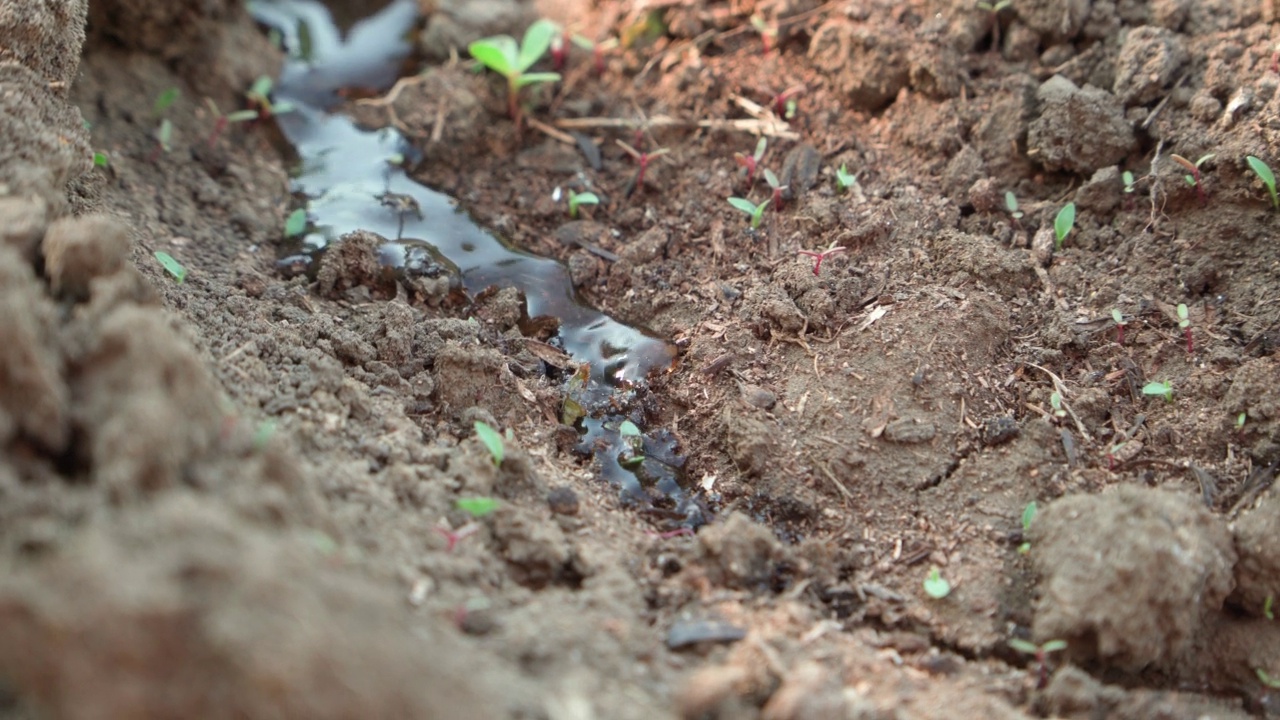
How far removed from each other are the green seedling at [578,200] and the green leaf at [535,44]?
52cm

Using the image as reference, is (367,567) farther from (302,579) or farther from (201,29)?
(201,29)

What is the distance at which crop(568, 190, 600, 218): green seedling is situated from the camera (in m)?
3.12

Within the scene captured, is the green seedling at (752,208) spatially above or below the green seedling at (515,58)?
below

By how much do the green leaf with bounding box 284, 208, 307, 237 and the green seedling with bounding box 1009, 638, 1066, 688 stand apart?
2293mm

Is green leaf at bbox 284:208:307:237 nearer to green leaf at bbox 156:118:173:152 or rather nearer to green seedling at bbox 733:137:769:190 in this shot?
green leaf at bbox 156:118:173:152

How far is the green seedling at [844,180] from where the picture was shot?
9.62 feet

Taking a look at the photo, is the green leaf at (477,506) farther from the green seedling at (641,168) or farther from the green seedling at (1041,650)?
the green seedling at (641,168)

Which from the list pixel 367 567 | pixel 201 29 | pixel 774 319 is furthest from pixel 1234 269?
pixel 201 29

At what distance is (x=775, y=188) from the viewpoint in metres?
2.96

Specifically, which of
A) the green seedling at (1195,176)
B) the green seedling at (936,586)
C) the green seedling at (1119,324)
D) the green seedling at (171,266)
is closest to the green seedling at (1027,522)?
the green seedling at (936,586)

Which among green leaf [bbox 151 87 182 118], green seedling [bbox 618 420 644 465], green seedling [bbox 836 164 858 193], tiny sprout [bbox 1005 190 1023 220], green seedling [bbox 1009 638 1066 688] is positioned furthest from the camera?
green leaf [bbox 151 87 182 118]

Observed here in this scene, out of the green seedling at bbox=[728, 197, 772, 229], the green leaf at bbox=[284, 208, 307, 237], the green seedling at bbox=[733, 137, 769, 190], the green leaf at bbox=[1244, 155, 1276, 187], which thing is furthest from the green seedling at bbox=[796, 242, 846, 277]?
the green leaf at bbox=[284, 208, 307, 237]

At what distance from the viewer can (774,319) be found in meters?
2.67

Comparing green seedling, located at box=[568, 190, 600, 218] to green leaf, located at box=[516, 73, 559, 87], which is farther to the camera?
green leaf, located at box=[516, 73, 559, 87]
